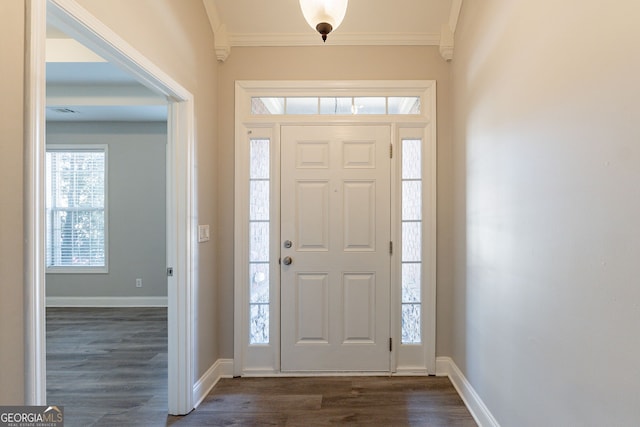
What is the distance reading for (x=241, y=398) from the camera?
2.28m

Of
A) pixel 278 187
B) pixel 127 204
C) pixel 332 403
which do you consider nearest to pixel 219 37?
pixel 278 187

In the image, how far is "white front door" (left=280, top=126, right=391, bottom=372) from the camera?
257cm

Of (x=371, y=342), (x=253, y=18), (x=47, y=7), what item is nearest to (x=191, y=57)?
(x=253, y=18)

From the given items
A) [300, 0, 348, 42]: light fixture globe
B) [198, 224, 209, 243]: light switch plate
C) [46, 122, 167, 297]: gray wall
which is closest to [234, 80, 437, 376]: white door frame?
[198, 224, 209, 243]: light switch plate

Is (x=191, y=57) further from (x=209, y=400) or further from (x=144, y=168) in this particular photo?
(x=144, y=168)

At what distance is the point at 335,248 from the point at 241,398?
1.31 meters

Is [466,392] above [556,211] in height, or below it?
below

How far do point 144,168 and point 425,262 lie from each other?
4176 mm

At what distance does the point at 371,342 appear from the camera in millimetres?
2570

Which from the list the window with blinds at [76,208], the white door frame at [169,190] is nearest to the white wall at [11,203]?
the white door frame at [169,190]

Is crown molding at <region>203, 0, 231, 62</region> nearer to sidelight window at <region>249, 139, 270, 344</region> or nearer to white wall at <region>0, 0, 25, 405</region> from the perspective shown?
sidelight window at <region>249, 139, 270, 344</region>

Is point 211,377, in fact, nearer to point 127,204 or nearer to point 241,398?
point 241,398

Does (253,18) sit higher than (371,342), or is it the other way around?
(253,18)

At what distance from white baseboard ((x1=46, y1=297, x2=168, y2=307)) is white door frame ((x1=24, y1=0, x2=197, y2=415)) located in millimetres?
2875
